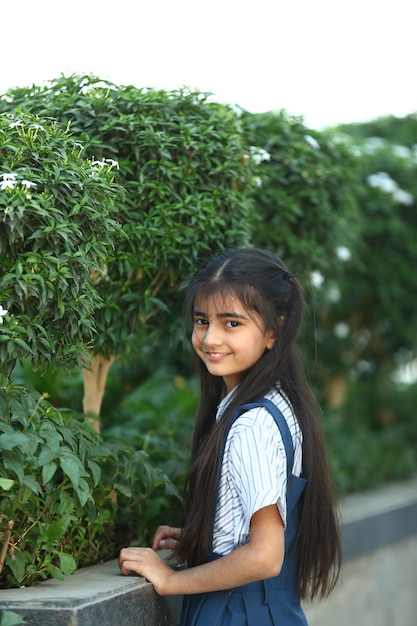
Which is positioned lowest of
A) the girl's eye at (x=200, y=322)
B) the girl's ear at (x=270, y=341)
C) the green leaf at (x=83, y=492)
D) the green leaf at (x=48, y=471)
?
the green leaf at (x=83, y=492)

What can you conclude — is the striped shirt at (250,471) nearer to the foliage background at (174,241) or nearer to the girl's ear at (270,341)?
the girl's ear at (270,341)

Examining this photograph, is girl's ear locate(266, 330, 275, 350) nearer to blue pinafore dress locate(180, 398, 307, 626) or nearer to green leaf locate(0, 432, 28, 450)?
blue pinafore dress locate(180, 398, 307, 626)

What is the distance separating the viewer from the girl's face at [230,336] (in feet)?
8.62

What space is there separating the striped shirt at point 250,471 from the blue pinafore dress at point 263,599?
0.03 metres

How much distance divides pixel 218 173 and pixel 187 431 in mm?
1921

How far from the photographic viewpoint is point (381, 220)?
6070mm

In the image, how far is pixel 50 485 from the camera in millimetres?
2549

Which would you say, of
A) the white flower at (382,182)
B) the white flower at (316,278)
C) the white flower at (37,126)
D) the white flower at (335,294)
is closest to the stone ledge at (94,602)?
the white flower at (37,126)

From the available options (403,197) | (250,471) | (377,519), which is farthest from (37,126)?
(403,197)

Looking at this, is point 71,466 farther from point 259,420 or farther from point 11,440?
point 259,420

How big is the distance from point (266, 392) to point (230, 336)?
18 cm

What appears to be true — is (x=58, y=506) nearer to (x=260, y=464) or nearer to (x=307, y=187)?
(x=260, y=464)

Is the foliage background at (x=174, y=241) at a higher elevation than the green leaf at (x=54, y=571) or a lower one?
higher

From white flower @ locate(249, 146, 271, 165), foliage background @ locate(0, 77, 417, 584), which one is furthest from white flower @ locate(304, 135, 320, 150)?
white flower @ locate(249, 146, 271, 165)
